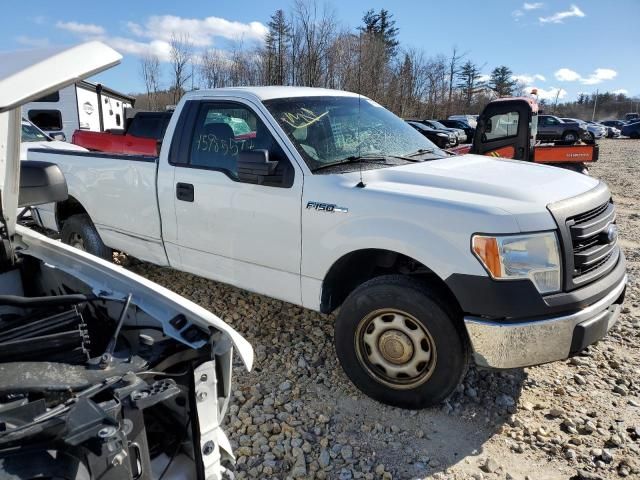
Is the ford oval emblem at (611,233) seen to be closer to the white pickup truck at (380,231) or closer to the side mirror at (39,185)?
the white pickup truck at (380,231)

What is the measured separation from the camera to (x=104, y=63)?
5.73 feet

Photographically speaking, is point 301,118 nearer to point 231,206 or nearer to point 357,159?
point 357,159

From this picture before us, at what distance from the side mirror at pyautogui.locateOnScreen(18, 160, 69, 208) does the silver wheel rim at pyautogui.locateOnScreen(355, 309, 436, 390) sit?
1791 millimetres

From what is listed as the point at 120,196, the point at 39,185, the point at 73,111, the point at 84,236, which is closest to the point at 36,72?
the point at 39,185

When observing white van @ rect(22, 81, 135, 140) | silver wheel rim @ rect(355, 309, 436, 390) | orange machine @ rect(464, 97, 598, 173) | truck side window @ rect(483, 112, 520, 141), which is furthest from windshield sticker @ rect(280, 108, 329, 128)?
white van @ rect(22, 81, 135, 140)

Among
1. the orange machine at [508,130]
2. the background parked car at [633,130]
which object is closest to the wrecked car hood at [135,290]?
the orange machine at [508,130]

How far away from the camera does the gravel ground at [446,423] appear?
2574 millimetres

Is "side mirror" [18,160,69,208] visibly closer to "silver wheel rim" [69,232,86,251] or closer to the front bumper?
the front bumper

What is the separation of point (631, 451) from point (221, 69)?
37.3 meters

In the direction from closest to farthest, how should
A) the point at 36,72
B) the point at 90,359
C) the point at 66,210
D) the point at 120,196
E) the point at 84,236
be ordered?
the point at 36,72, the point at 90,359, the point at 120,196, the point at 84,236, the point at 66,210

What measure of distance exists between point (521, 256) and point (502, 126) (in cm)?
815

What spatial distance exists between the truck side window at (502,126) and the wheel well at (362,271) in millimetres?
7575

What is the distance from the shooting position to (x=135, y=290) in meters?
2.00

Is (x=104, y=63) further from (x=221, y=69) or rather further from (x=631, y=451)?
(x=221, y=69)
